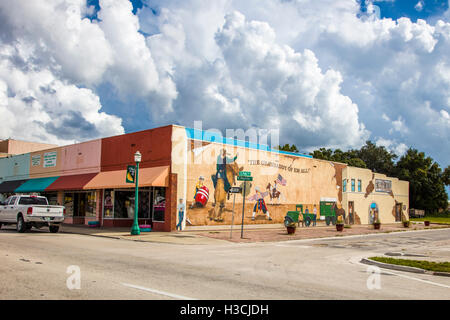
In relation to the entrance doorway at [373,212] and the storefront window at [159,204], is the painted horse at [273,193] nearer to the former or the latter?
the storefront window at [159,204]

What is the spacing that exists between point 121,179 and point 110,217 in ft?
10.1

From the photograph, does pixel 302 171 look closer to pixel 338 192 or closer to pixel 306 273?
pixel 338 192

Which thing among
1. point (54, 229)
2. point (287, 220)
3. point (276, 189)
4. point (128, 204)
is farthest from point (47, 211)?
point (287, 220)

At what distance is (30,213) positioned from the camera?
20.7 m

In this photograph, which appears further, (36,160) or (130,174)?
(36,160)

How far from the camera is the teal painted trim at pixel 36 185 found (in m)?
34.2

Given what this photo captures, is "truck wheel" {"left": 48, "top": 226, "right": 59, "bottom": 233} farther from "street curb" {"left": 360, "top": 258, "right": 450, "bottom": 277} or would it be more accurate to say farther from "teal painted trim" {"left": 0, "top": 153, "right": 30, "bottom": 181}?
"teal painted trim" {"left": 0, "top": 153, "right": 30, "bottom": 181}

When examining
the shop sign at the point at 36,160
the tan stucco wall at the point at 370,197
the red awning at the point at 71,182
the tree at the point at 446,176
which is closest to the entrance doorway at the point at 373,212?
the tan stucco wall at the point at 370,197

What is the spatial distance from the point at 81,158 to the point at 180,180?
1181 cm

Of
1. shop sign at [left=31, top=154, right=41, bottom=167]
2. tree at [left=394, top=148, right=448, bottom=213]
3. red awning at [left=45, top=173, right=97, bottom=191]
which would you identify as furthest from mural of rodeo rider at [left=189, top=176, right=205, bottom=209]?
tree at [left=394, top=148, right=448, bottom=213]

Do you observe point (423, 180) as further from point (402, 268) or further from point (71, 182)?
point (402, 268)

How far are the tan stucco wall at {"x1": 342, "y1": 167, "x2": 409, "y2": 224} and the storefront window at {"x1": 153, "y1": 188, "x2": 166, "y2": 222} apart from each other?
2132cm

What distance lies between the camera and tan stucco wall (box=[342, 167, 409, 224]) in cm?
4069

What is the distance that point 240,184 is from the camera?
92.9 ft
